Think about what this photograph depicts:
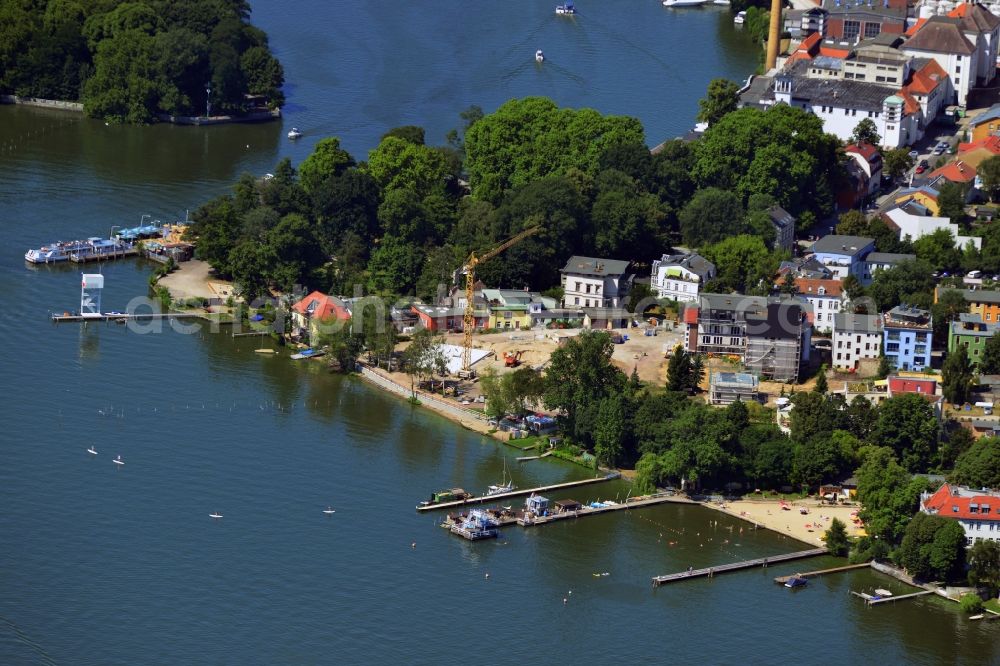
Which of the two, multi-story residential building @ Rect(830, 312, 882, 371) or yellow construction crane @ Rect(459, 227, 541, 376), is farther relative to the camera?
yellow construction crane @ Rect(459, 227, 541, 376)

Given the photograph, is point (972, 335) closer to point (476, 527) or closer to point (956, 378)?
point (956, 378)

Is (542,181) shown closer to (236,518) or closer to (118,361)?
(118,361)

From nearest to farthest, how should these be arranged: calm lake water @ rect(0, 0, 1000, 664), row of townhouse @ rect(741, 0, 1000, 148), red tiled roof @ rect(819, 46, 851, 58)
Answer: calm lake water @ rect(0, 0, 1000, 664) < row of townhouse @ rect(741, 0, 1000, 148) < red tiled roof @ rect(819, 46, 851, 58)

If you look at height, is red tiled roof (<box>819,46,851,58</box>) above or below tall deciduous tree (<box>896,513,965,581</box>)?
above

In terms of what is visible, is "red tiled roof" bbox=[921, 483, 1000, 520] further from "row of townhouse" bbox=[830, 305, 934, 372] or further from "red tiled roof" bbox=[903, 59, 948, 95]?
"red tiled roof" bbox=[903, 59, 948, 95]

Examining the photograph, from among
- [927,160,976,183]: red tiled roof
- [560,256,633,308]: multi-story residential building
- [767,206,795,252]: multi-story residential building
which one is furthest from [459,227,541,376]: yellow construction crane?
[927,160,976,183]: red tiled roof

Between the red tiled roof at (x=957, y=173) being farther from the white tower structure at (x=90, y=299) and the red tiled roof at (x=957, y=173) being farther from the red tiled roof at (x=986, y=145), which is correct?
the white tower structure at (x=90, y=299)
